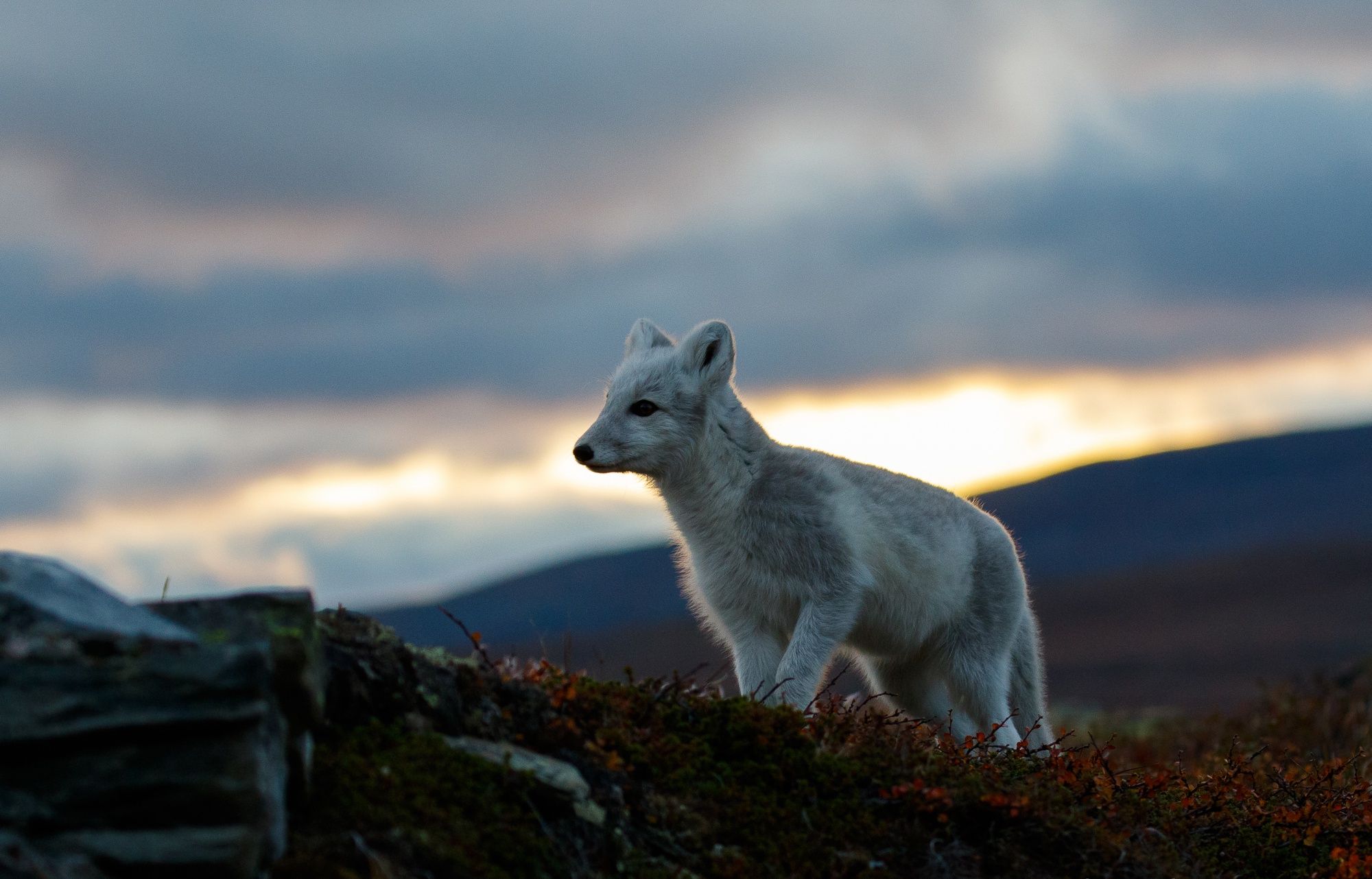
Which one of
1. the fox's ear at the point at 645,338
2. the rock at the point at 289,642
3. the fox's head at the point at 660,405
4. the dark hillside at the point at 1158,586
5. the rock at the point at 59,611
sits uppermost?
the fox's ear at the point at 645,338

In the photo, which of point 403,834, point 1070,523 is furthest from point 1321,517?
point 403,834

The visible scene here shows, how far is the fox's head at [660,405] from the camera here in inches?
361

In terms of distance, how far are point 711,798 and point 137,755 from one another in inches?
105

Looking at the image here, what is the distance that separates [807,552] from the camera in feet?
28.5

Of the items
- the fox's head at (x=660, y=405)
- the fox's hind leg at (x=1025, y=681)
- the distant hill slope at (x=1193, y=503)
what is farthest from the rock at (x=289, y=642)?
the distant hill slope at (x=1193, y=503)

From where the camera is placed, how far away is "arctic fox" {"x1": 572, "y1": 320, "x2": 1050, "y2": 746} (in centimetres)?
873

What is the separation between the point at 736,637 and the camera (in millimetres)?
9086

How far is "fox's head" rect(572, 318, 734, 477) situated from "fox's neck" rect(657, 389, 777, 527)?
0.24ft

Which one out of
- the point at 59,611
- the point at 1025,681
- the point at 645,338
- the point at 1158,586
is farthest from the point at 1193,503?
the point at 59,611

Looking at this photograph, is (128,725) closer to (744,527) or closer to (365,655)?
(365,655)

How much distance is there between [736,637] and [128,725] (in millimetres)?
5382

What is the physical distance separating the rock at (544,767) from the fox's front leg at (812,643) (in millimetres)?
2934

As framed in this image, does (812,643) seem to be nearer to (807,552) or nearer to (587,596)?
(807,552)

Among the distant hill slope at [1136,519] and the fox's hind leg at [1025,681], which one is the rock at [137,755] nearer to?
the fox's hind leg at [1025,681]
